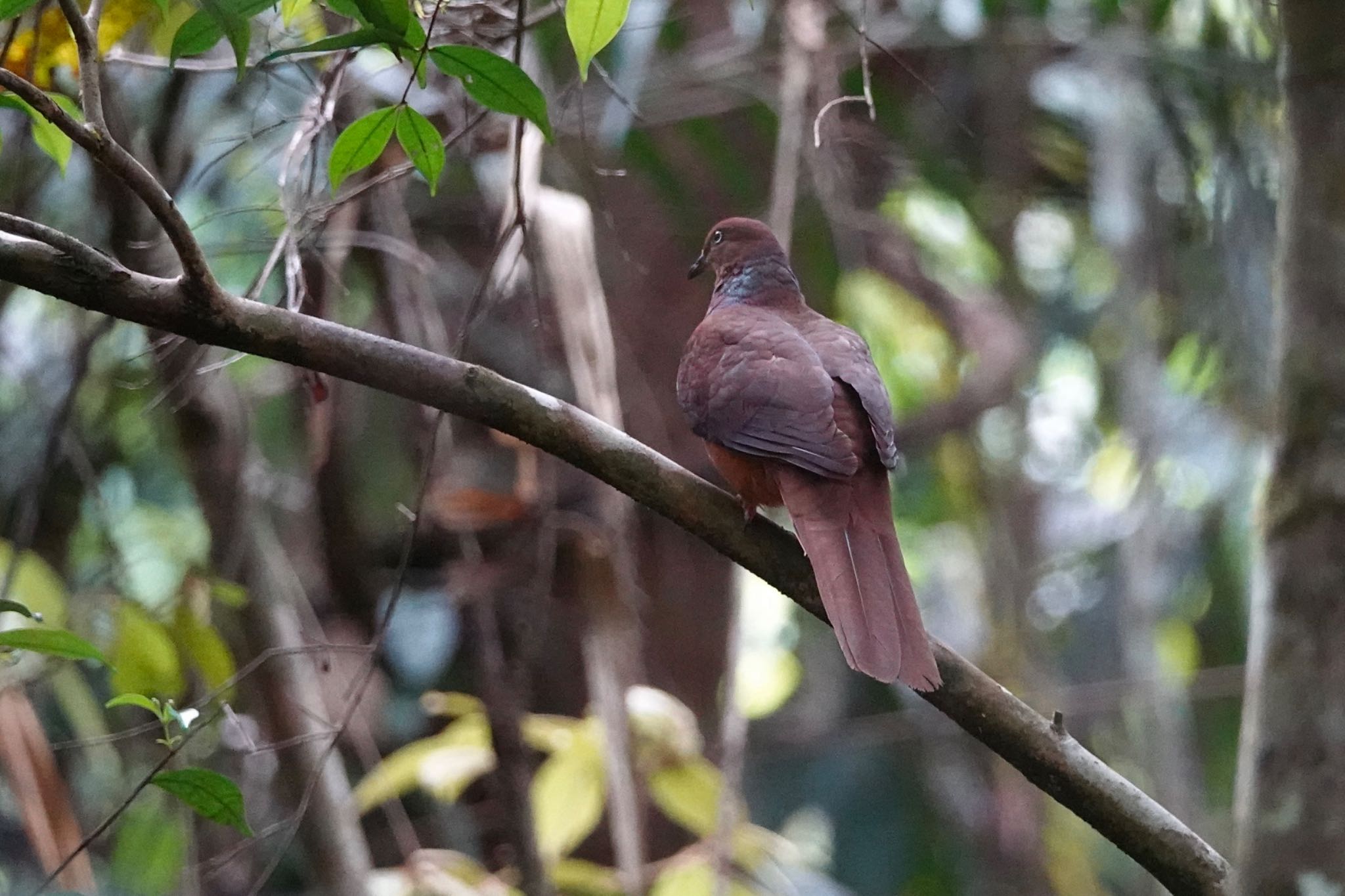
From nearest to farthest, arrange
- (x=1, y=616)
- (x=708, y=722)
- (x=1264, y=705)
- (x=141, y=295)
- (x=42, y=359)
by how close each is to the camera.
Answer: (x=141, y=295), (x=1264, y=705), (x=1, y=616), (x=42, y=359), (x=708, y=722)

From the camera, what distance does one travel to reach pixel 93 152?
163 centimetres

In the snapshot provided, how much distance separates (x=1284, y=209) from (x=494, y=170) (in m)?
2.66

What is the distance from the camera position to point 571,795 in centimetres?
365

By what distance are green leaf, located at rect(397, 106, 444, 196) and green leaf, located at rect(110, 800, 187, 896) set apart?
2.16 m

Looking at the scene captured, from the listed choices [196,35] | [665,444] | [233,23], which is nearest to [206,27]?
[196,35]

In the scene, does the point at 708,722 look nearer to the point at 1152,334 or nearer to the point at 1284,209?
the point at 1152,334

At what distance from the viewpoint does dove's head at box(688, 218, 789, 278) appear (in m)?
3.77

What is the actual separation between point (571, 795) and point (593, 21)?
7.67 ft

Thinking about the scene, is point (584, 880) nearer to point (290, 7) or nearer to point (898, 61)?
point (898, 61)

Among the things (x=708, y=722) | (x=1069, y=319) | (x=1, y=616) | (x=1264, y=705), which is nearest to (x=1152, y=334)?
(x=1069, y=319)

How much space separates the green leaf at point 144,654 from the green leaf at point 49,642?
1304 millimetres

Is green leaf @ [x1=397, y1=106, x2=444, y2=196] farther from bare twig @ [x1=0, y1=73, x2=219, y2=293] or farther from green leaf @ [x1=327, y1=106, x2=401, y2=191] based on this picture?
bare twig @ [x1=0, y1=73, x2=219, y2=293]

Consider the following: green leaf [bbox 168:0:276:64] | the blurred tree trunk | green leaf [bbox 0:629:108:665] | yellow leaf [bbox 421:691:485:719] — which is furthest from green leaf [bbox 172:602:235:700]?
the blurred tree trunk

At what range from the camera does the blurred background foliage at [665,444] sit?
11.9 ft
